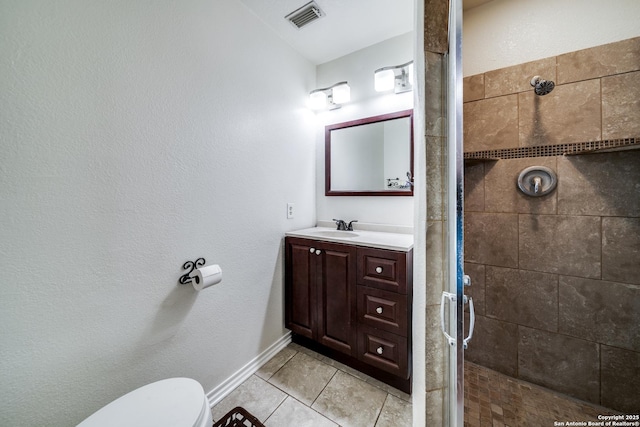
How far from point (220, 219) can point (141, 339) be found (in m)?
0.68

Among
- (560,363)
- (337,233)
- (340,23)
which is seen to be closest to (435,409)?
(560,363)

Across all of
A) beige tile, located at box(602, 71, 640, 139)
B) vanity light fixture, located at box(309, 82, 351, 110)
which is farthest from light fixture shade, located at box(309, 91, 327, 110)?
beige tile, located at box(602, 71, 640, 139)

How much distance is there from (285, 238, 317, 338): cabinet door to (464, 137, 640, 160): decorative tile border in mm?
1274

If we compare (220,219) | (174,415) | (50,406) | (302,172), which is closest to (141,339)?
(50,406)

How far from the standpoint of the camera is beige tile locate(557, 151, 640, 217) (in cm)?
112

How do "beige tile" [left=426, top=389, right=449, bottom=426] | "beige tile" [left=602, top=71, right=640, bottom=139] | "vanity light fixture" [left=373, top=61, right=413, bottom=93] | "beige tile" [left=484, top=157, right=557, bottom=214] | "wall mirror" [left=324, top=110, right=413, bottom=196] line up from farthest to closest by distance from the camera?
"wall mirror" [left=324, top=110, right=413, bottom=196]
"vanity light fixture" [left=373, top=61, right=413, bottom=93]
"beige tile" [left=484, top=157, right=557, bottom=214]
"beige tile" [left=602, top=71, right=640, bottom=139]
"beige tile" [left=426, top=389, right=449, bottom=426]

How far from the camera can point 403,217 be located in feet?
5.80

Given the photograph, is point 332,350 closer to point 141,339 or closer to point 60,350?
point 141,339

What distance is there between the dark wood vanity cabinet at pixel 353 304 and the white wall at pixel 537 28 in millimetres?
1384

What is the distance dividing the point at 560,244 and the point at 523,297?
37 centimetres

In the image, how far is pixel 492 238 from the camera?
1472mm

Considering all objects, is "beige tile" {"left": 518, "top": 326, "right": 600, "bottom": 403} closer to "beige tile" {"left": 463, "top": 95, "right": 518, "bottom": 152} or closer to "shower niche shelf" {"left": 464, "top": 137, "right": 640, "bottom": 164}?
"shower niche shelf" {"left": 464, "top": 137, "right": 640, "bottom": 164}

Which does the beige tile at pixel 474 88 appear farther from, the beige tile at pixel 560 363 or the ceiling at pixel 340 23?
the beige tile at pixel 560 363

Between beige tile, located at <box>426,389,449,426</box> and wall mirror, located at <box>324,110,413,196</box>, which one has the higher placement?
wall mirror, located at <box>324,110,413,196</box>
